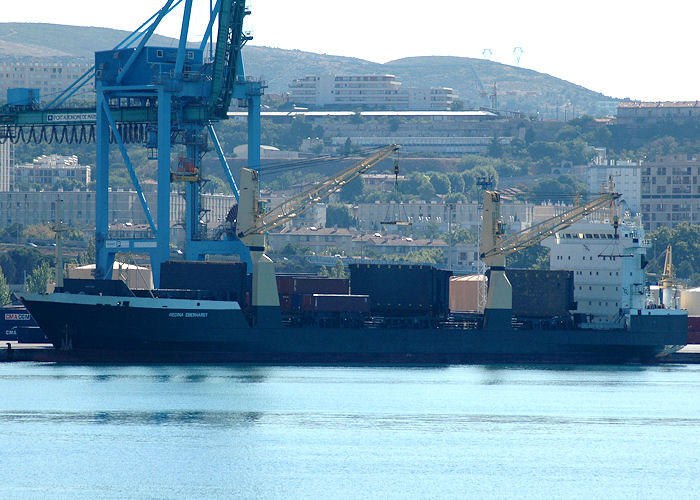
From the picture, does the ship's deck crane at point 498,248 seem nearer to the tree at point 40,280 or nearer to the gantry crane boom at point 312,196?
the gantry crane boom at point 312,196

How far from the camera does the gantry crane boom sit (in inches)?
3533

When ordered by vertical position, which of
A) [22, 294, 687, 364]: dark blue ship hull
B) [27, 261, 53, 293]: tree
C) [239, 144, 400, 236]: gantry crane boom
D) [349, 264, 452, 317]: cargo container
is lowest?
[22, 294, 687, 364]: dark blue ship hull

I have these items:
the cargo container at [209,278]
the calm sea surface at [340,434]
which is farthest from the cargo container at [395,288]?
the cargo container at [209,278]

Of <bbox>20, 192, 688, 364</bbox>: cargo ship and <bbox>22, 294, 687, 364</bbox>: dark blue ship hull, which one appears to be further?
<bbox>20, 192, 688, 364</bbox>: cargo ship

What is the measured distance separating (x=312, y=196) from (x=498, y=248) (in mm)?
11057

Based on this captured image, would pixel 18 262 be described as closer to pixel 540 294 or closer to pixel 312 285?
pixel 312 285

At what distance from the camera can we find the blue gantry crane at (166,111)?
92750 millimetres

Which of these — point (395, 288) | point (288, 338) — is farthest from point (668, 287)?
point (288, 338)

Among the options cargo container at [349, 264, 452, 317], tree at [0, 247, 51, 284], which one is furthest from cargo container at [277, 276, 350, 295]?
tree at [0, 247, 51, 284]

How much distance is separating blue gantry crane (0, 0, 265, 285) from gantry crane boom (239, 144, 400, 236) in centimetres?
401

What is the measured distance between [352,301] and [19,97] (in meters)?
Result: 25.9

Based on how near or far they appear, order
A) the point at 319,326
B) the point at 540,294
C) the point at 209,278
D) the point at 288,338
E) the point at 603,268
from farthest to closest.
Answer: the point at 603,268 < the point at 540,294 < the point at 319,326 < the point at 288,338 < the point at 209,278

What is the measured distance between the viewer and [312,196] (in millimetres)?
92938

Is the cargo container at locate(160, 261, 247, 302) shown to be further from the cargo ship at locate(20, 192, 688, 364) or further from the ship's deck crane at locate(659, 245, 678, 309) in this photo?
the ship's deck crane at locate(659, 245, 678, 309)
